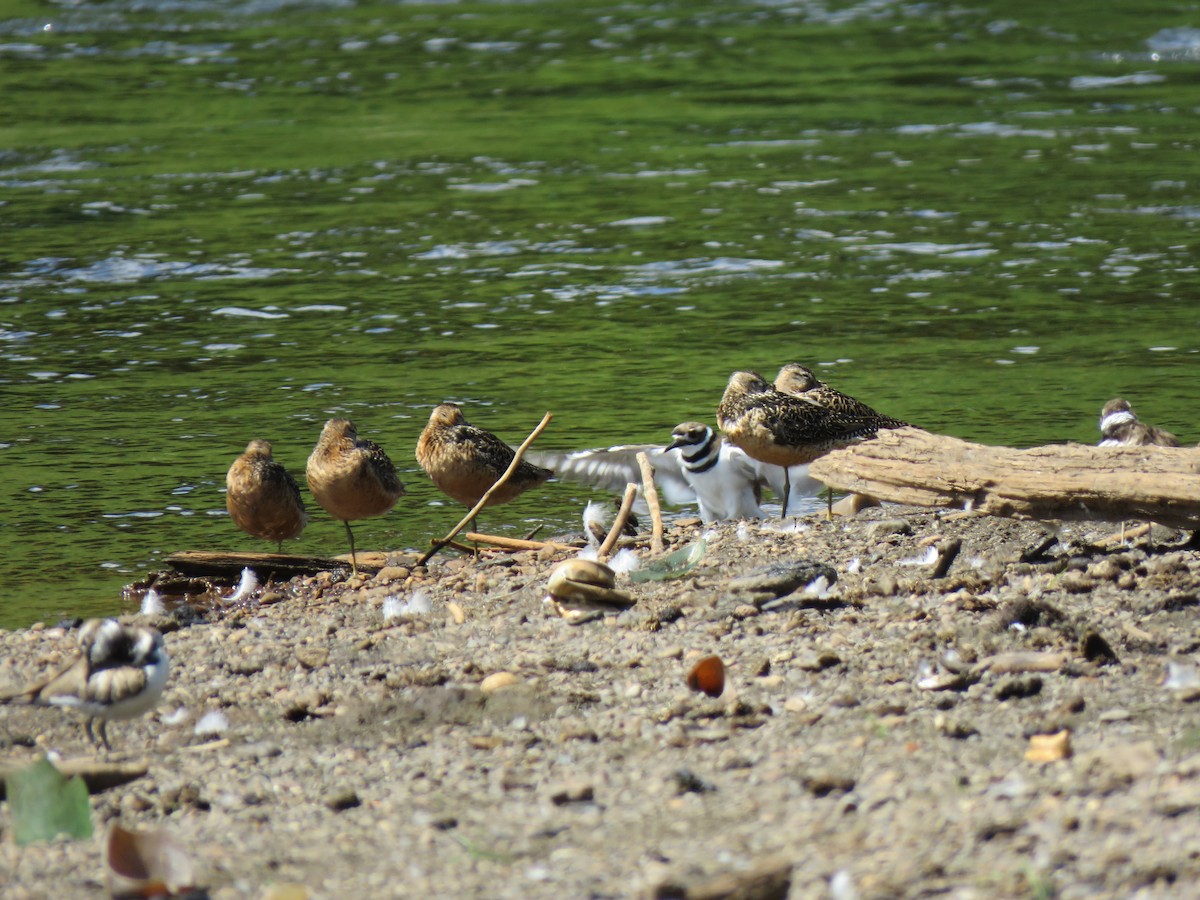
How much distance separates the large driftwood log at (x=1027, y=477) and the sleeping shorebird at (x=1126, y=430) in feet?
5.17

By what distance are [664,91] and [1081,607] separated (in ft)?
68.3

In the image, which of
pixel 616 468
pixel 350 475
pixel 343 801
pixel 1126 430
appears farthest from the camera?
pixel 616 468

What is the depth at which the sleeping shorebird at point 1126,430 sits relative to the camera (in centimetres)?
909

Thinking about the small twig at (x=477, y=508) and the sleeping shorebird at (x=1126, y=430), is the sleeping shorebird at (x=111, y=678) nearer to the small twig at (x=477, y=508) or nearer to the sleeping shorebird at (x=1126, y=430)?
the small twig at (x=477, y=508)

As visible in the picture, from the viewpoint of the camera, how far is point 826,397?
9641mm

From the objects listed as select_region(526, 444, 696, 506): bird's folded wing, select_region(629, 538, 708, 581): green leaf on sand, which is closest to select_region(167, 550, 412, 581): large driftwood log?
select_region(526, 444, 696, 506): bird's folded wing

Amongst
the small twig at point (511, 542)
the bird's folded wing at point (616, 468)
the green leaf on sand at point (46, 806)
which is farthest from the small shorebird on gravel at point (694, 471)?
the green leaf on sand at point (46, 806)

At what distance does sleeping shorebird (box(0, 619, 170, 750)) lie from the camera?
6102mm

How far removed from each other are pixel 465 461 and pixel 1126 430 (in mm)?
3538

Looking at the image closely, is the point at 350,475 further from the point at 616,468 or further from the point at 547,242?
the point at 547,242

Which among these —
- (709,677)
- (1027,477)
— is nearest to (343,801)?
(709,677)

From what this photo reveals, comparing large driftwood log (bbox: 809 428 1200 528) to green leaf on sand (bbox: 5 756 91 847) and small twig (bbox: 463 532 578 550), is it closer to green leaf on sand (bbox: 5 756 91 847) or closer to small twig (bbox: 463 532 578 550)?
small twig (bbox: 463 532 578 550)

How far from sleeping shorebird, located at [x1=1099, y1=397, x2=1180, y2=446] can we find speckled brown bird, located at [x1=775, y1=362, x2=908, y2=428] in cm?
110

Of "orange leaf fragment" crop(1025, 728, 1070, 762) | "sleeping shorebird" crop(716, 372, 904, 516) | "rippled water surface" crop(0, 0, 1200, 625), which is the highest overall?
"orange leaf fragment" crop(1025, 728, 1070, 762)
